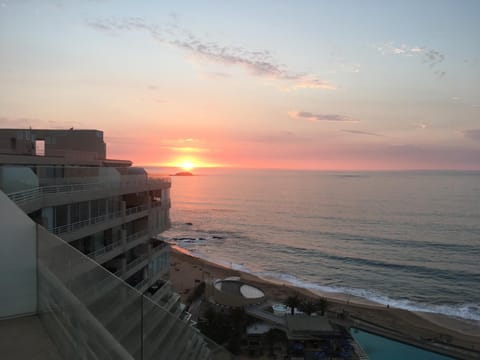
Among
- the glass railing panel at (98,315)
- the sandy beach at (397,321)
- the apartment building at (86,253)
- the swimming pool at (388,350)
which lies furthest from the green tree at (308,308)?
the glass railing panel at (98,315)

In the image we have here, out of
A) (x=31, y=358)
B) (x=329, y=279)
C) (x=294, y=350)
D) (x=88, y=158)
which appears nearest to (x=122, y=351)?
(x=31, y=358)

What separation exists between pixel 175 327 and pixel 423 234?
72.3 metres

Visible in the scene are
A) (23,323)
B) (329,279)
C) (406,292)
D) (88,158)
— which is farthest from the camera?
(329,279)

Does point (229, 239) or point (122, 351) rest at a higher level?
point (122, 351)

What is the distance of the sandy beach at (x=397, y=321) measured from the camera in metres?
27.8

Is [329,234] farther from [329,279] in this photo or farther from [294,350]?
[294,350]

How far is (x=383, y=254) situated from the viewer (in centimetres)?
5547

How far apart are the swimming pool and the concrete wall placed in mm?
24392

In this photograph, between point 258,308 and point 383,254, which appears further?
point 383,254

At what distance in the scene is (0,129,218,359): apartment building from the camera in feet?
12.8

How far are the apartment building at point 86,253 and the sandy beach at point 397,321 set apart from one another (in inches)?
757

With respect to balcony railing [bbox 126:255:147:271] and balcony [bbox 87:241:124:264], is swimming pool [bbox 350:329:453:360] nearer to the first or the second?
balcony railing [bbox 126:255:147:271]

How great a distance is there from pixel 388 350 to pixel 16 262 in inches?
1052

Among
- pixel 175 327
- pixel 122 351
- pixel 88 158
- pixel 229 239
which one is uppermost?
pixel 88 158
